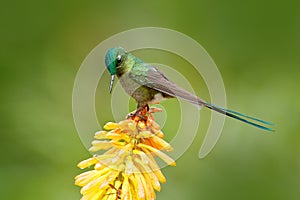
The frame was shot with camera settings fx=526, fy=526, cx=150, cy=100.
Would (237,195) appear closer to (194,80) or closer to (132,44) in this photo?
(194,80)

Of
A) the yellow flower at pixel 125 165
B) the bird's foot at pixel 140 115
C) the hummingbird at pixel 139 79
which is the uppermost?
the hummingbird at pixel 139 79

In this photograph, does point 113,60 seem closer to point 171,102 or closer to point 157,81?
point 157,81

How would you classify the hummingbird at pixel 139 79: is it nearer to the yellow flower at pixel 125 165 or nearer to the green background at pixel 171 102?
the yellow flower at pixel 125 165

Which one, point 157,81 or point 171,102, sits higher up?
point 171,102

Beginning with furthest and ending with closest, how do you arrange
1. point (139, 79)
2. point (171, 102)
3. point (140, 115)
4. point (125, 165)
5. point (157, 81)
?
point (171, 102), point (139, 79), point (157, 81), point (140, 115), point (125, 165)

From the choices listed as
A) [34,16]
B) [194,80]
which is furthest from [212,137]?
[34,16]

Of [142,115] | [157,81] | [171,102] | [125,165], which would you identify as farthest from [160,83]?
[171,102]

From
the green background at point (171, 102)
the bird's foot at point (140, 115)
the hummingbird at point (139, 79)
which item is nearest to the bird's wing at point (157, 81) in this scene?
the hummingbird at point (139, 79)
